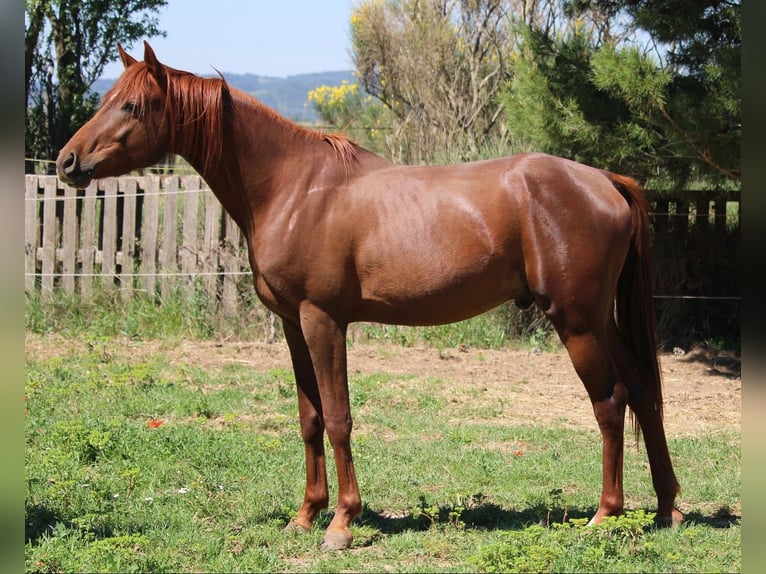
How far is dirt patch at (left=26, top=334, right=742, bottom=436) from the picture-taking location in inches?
278

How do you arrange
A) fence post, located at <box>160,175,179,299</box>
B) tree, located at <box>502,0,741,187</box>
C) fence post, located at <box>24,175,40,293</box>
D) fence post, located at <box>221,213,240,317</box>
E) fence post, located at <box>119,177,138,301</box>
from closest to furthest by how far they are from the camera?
tree, located at <box>502,0,741,187</box> < fence post, located at <box>221,213,240,317</box> < fence post, located at <box>160,175,179,299</box> < fence post, located at <box>119,177,138,301</box> < fence post, located at <box>24,175,40,293</box>

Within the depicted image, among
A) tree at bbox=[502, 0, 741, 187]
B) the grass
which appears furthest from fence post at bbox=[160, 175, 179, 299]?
tree at bbox=[502, 0, 741, 187]

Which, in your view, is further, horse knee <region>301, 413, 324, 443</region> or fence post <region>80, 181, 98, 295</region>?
fence post <region>80, 181, 98, 295</region>

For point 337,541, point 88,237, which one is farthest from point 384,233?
point 88,237

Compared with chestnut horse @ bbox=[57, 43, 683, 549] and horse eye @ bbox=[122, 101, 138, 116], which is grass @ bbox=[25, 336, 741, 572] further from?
horse eye @ bbox=[122, 101, 138, 116]

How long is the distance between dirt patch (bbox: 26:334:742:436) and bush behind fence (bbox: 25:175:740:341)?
2.49 ft

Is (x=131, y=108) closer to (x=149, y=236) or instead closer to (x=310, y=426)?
(x=310, y=426)

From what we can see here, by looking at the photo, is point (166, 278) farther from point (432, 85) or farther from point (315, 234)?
point (315, 234)

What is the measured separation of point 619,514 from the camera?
4238mm

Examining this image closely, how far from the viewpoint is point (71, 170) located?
4090 millimetres

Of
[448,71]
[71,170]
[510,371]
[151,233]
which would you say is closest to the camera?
[71,170]

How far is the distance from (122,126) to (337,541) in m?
2.45

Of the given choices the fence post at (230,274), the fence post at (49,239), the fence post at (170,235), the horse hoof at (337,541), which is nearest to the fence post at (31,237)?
the fence post at (49,239)
